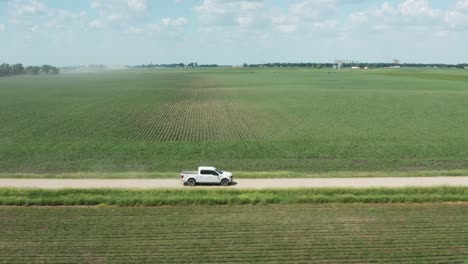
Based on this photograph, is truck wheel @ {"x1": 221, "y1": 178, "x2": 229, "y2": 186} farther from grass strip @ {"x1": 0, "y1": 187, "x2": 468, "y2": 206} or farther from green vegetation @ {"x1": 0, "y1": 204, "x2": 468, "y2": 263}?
green vegetation @ {"x1": 0, "y1": 204, "x2": 468, "y2": 263}

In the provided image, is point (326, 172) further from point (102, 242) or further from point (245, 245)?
point (102, 242)

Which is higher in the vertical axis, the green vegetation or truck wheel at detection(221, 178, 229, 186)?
truck wheel at detection(221, 178, 229, 186)

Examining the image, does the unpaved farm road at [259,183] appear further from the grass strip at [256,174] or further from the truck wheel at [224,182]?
the grass strip at [256,174]

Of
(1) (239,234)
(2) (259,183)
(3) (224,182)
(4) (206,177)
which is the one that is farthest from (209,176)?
(1) (239,234)

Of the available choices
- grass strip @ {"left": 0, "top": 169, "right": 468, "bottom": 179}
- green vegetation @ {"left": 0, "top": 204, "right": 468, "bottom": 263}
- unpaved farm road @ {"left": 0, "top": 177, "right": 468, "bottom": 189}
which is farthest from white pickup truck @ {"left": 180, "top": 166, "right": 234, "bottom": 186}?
green vegetation @ {"left": 0, "top": 204, "right": 468, "bottom": 263}

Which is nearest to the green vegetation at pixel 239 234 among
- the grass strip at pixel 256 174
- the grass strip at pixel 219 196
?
the grass strip at pixel 219 196
